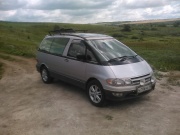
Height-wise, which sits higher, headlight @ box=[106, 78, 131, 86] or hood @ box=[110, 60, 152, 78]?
hood @ box=[110, 60, 152, 78]

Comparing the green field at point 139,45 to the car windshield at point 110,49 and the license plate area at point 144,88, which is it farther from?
the license plate area at point 144,88

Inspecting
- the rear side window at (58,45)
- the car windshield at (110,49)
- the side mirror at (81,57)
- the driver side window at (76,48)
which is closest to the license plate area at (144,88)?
the car windshield at (110,49)

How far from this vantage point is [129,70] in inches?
265

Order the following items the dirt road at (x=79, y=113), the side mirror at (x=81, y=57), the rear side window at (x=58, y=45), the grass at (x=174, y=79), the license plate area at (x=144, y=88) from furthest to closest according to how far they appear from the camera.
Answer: the grass at (x=174, y=79) < the rear side window at (x=58, y=45) < the side mirror at (x=81, y=57) < the license plate area at (x=144, y=88) < the dirt road at (x=79, y=113)

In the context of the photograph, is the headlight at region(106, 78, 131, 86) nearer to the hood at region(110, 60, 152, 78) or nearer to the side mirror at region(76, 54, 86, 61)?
the hood at region(110, 60, 152, 78)

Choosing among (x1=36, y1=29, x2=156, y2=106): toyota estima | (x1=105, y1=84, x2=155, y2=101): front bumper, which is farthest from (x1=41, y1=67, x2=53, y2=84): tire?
(x1=105, y1=84, x2=155, y2=101): front bumper

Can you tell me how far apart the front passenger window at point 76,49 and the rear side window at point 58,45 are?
43 cm

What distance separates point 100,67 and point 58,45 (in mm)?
2590

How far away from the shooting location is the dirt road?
568cm

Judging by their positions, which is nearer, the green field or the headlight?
the headlight

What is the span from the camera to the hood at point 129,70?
259 inches

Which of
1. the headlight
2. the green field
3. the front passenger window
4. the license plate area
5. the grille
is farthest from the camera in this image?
the green field

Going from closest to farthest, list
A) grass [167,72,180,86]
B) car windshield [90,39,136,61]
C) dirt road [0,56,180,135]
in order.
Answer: dirt road [0,56,180,135], car windshield [90,39,136,61], grass [167,72,180,86]

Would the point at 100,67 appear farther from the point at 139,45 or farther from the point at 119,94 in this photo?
the point at 139,45
